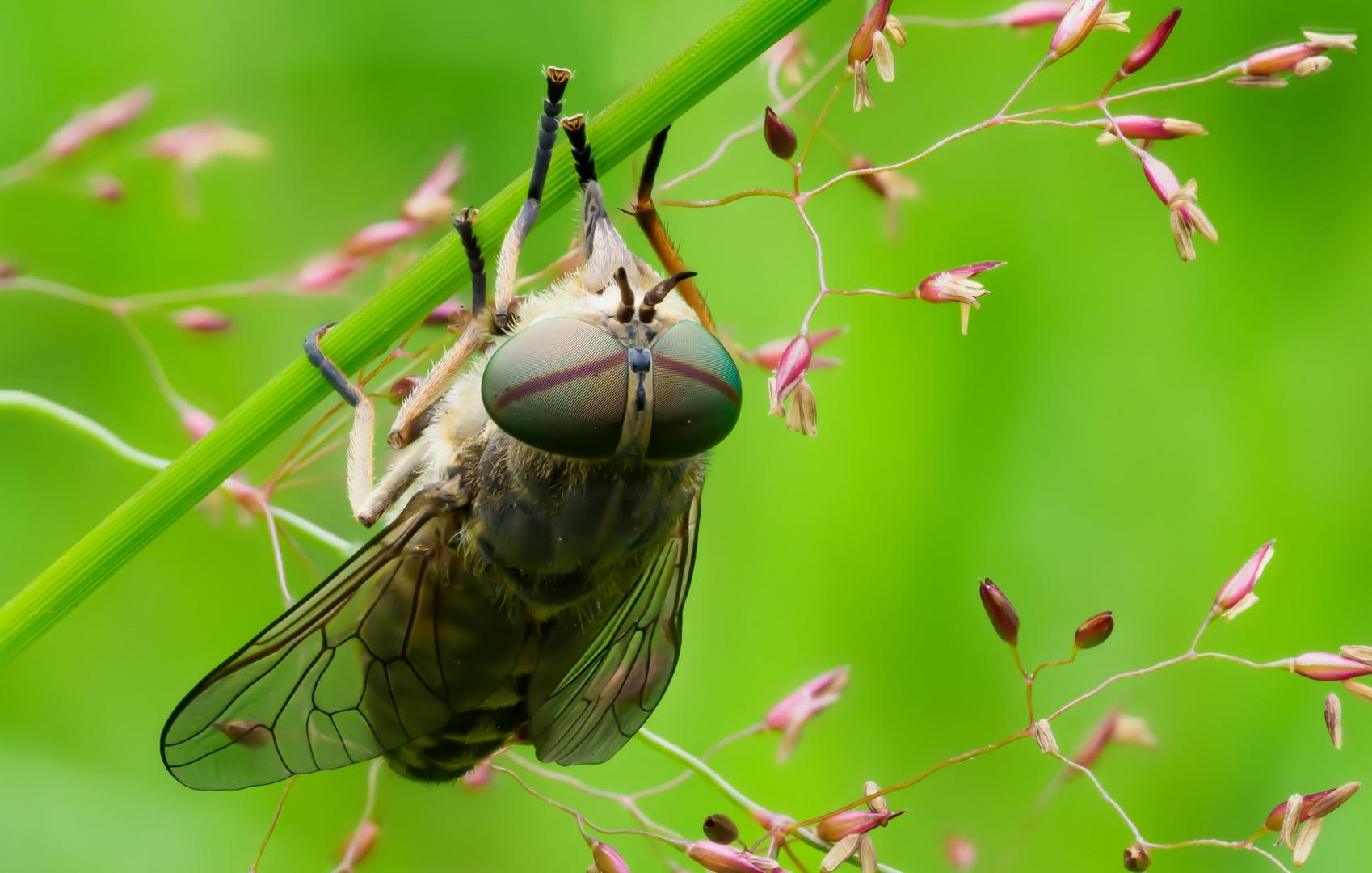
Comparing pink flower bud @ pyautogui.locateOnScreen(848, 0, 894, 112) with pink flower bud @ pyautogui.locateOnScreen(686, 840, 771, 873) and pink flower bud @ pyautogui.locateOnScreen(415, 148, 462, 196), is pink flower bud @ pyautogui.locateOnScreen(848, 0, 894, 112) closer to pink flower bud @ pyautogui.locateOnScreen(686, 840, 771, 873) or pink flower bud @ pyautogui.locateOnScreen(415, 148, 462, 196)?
pink flower bud @ pyautogui.locateOnScreen(415, 148, 462, 196)

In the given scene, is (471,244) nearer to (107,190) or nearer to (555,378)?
(555,378)

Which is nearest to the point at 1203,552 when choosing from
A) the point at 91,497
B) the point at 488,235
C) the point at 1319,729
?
the point at 1319,729

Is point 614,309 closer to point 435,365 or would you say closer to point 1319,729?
point 435,365

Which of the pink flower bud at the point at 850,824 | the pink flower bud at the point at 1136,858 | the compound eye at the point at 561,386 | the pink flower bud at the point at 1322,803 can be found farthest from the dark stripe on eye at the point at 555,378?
the pink flower bud at the point at 1322,803

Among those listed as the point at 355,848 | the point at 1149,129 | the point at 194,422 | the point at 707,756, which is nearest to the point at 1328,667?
the point at 1149,129

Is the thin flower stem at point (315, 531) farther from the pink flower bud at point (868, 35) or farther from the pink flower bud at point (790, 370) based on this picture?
the pink flower bud at point (868, 35)
